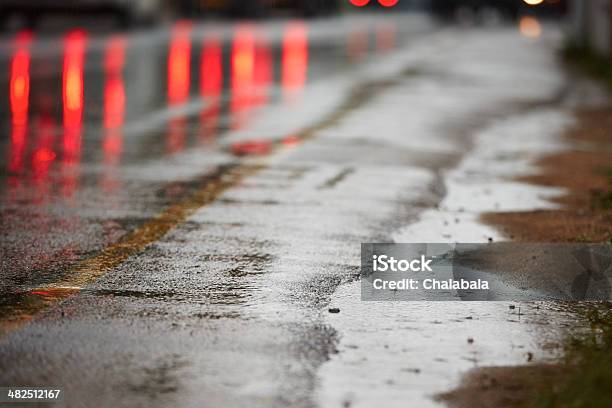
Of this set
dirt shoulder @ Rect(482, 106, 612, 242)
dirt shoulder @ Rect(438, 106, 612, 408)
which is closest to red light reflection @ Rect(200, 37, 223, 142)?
dirt shoulder @ Rect(482, 106, 612, 242)

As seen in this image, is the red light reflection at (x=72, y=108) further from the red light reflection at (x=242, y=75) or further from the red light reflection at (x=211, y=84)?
the red light reflection at (x=242, y=75)

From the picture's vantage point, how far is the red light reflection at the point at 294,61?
21.8 m

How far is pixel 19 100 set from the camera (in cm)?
1786

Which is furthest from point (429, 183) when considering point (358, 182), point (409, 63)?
point (409, 63)

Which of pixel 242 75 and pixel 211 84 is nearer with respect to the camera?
pixel 211 84

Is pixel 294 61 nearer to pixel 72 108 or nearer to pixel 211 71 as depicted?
pixel 211 71

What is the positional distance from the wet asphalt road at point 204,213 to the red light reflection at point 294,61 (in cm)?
24

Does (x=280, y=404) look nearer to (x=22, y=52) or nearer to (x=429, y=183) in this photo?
(x=429, y=183)

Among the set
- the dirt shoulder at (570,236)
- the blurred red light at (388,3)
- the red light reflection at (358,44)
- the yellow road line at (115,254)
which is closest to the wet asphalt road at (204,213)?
the yellow road line at (115,254)

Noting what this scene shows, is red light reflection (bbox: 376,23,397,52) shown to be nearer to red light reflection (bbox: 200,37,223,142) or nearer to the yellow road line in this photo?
red light reflection (bbox: 200,37,223,142)

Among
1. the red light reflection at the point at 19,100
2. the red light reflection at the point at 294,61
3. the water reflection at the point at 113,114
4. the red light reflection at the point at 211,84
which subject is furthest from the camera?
the red light reflection at the point at 294,61

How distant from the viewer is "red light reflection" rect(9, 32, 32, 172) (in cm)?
1238

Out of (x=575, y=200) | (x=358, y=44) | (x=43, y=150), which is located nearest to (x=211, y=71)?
(x=43, y=150)

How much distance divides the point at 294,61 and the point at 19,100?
10.6 meters
